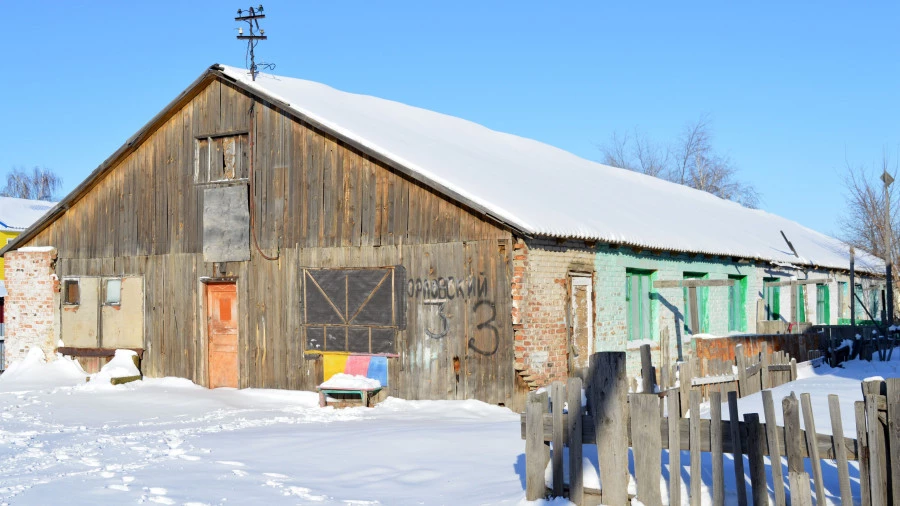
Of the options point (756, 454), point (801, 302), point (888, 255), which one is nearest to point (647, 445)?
point (756, 454)

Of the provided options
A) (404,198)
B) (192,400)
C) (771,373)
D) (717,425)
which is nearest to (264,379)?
(192,400)

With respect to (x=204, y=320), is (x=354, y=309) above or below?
above

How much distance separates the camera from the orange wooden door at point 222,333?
16797 mm

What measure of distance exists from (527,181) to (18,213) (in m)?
28.1

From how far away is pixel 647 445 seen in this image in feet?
20.7

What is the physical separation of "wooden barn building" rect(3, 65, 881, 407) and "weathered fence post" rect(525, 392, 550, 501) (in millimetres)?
5115

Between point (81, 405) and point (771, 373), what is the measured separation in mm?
11011

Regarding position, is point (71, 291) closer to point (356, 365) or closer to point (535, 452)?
point (356, 365)

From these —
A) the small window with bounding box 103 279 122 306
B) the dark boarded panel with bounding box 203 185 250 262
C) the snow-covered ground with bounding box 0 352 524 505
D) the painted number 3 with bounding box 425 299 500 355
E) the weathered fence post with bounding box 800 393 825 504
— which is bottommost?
the snow-covered ground with bounding box 0 352 524 505

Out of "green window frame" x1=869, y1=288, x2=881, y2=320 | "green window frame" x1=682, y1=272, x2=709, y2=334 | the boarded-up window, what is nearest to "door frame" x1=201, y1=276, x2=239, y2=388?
the boarded-up window

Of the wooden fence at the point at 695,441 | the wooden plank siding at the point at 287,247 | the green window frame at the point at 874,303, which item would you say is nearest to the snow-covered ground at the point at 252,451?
the wooden fence at the point at 695,441

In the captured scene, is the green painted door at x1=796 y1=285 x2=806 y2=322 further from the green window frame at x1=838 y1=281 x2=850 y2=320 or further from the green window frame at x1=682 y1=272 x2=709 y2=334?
the green window frame at x1=682 y1=272 x2=709 y2=334

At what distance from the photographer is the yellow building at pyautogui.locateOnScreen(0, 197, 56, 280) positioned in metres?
35.4

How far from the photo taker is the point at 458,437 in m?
10.2
